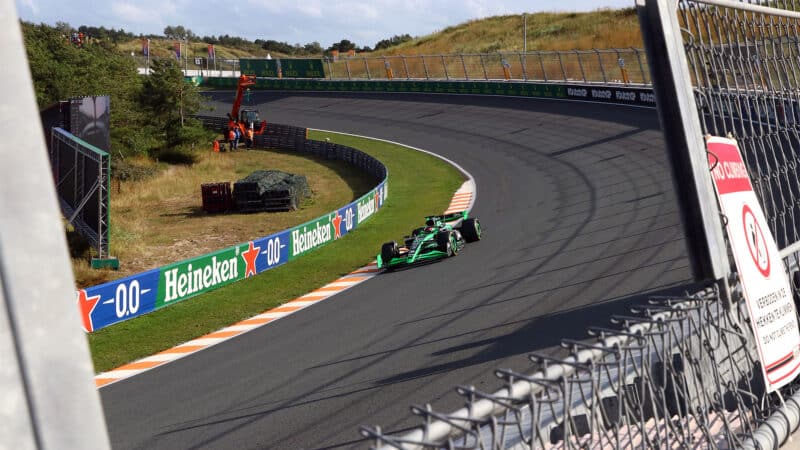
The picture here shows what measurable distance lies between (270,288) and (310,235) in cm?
385

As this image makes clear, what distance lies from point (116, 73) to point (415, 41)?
56.9m

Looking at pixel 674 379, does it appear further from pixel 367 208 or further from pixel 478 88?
pixel 478 88

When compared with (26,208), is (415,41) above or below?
above

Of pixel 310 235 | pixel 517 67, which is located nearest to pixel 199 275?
pixel 310 235

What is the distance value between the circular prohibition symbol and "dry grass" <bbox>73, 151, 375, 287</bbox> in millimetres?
20223

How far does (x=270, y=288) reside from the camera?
18.9 m

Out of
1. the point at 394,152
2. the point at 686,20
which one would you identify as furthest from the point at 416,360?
the point at 394,152

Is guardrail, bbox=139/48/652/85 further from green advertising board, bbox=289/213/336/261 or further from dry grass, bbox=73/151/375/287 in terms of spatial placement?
green advertising board, bbox=289/213/336/261

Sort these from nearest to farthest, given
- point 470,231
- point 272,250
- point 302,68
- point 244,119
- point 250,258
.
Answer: point 250,258 → point 272,250 → point 470,231 → point 244,119 → point 302,68

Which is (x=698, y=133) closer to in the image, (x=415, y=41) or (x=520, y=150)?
(x=520, y=150)

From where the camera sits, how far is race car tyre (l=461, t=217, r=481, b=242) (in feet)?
70.4

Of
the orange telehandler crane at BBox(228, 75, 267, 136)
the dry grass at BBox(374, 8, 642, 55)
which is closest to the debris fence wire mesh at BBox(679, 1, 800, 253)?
the orange telehandler crane at BBox(228, 75, 267, 136)

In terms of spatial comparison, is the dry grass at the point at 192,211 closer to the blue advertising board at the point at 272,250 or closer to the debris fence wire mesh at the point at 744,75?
the blue advertising board at the point at 272,250

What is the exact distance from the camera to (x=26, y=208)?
1.49m
